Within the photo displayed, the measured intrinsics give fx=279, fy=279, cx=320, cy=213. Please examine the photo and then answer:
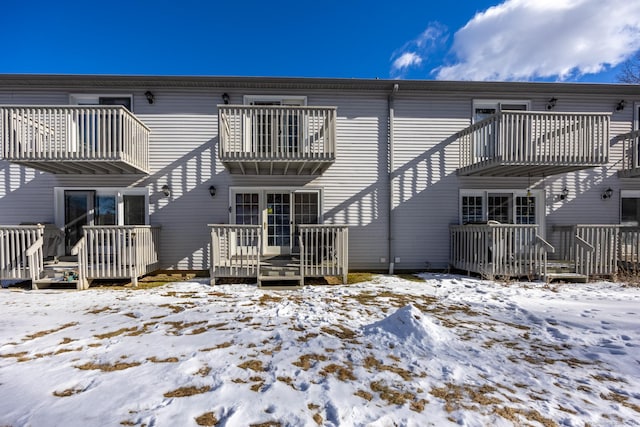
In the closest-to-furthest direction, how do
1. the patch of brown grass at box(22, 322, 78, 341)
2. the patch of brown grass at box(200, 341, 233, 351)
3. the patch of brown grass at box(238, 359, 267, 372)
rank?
the patch of brown grass at box(238, 359, 267, 372), the patch of brown grass at box(200, 341, 233, 351), the patch of brown grass at box(22, 322, 78, 341)

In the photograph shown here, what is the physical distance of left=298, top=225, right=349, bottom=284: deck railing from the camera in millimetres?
6332

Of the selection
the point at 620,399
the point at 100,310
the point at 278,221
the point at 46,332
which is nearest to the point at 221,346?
the point at 46,332

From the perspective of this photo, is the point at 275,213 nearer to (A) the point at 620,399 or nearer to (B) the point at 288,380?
(B) the point at 288,380

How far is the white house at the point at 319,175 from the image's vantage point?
6340 mm

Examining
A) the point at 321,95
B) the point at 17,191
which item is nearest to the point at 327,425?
the point at 321,95

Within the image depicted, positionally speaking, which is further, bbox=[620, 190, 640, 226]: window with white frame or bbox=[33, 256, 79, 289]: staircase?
bbox=[620, 190, 640, 226]: window with white frame

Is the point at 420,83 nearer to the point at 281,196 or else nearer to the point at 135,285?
the point at 281,196

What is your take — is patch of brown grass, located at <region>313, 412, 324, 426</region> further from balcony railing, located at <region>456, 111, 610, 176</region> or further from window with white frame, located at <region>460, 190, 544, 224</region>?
window with white frame, located at <region>460, 190, 544, 224</region>

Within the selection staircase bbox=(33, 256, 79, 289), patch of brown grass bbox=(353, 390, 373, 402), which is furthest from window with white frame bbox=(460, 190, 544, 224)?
staircase bbox=(33, 256, 79, 289)

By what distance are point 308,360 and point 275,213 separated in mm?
5059

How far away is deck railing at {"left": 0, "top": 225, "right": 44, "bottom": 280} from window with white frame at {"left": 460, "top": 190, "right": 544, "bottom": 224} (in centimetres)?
1026

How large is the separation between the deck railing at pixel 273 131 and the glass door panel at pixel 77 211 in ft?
13.8

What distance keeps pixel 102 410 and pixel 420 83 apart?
8621 mm

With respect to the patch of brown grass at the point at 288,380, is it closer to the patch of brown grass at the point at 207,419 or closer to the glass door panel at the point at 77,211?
the patch of brown grass at the point at 207,419
